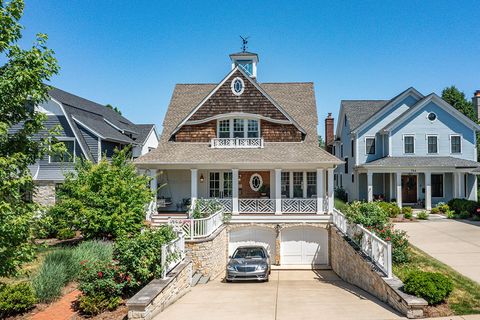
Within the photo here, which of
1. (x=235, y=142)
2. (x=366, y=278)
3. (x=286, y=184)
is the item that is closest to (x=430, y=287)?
(x=366, y=278)

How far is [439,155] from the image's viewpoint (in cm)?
2867

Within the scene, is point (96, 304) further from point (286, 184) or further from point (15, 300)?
point (286, 184)

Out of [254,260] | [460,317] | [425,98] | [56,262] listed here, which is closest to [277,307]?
[460,317]

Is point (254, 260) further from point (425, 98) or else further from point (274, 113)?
point (425, 98)

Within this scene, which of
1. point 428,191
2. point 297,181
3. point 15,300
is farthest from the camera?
point 428,191

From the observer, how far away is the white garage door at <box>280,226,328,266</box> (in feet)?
68.1

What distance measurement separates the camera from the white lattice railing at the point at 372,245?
423 inches

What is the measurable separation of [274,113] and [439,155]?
1473cm

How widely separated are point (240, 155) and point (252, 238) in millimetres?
4752

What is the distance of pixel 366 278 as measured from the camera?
1248 centimetres

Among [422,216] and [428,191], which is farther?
[428,191]

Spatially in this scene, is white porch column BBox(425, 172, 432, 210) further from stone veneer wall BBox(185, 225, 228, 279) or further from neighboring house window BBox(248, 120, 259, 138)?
stone veneer wall BBox(185, 225, 228, 279)

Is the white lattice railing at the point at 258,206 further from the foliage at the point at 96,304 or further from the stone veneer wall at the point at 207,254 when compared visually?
the foliage at the point at 96,304

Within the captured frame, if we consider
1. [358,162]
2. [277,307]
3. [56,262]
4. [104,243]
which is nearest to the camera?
[277,307]
